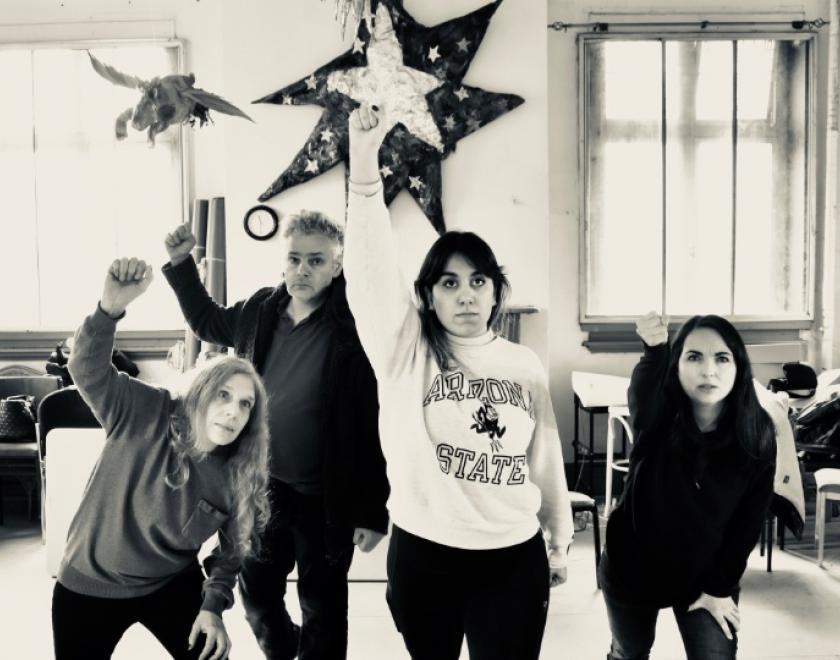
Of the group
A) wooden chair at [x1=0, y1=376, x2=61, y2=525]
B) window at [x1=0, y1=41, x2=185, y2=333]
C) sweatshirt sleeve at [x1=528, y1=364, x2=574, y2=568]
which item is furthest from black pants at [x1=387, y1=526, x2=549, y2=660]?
window at [x1=0, y1=41, x2=185, y2=333]

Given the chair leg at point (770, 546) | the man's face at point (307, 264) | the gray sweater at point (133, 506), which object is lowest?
the chair leg at point (770, 546)

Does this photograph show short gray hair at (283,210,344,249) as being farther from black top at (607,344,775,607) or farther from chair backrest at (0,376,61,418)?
chair backrest at (0,376,61,418)

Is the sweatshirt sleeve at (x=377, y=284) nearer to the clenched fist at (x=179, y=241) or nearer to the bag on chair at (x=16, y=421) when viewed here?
the clenched fist at (x=179, y=241)

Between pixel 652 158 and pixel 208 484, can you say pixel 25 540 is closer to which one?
pixel 208 484

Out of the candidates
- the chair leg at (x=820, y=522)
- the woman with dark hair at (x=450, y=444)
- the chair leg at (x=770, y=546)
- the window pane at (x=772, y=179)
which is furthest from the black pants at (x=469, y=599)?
the window pane at (x=772, y=179)

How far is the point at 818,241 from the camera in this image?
5332 mm

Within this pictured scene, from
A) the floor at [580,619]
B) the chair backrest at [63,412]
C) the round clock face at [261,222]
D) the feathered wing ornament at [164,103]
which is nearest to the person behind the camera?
the feathered wing ornament at [164,103]

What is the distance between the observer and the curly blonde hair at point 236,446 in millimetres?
1858

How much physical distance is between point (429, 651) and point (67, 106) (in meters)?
4.83

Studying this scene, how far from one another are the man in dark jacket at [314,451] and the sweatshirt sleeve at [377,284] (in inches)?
21.3

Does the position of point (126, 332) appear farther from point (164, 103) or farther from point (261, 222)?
point (164, 103)

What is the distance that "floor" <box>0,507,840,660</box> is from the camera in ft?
9.76

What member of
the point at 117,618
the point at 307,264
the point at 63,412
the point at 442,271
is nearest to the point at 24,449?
the point at 63,412

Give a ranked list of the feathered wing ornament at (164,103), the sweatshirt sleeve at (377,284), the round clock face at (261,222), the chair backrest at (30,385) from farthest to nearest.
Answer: the chair backrest at (30,385)
the round clock face at (261,222)
the feathered wing ornament at (164,103)
the sweatshirt sleeve at (377,284)
